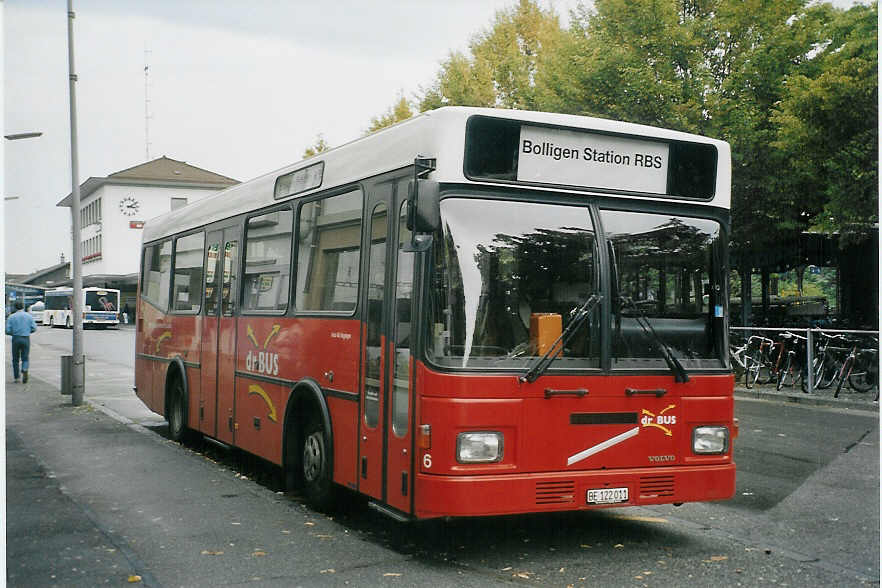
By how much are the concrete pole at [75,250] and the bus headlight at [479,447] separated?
41.6ft

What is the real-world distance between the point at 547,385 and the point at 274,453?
3318mm

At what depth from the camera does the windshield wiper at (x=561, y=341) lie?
6.13 meters

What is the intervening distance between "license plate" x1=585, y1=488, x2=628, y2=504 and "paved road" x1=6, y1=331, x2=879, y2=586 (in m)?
0.40

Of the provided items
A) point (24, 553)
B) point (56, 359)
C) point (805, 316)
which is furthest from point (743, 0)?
point (56, 359)

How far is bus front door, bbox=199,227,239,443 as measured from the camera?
10.0 meters

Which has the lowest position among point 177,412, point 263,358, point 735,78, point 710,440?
point 177,412

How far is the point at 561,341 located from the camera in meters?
6.25

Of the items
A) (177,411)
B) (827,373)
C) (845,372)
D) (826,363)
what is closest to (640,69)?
(826,363)

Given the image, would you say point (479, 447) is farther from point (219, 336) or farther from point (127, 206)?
point (127, 206)

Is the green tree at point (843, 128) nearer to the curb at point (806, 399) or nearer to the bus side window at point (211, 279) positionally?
the curb at point (806, 399)

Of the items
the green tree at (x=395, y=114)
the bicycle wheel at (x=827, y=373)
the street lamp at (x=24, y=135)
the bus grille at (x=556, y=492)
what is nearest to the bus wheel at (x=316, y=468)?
the bus grille at (x=556, y=492)

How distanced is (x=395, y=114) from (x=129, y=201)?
6175 centimetres

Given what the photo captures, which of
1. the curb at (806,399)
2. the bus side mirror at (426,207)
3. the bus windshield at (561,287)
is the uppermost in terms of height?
the bus side mirror at (426,207)

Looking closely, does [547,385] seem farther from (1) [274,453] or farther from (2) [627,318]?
(1) [274,453]
